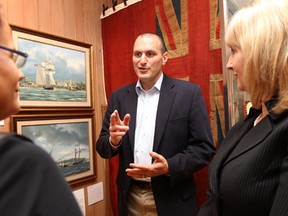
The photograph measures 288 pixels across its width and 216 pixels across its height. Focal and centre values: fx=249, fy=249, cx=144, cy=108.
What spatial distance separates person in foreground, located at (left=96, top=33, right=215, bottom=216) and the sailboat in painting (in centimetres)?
45

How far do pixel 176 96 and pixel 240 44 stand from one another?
65cm

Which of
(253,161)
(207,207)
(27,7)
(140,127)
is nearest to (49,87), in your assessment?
(27,7)

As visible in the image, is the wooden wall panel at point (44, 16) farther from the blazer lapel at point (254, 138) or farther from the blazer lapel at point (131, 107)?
the blazer lapel at point (254, 138)

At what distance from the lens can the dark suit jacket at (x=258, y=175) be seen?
0.71 metres

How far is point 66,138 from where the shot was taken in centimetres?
178

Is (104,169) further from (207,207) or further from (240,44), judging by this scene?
(240,44)

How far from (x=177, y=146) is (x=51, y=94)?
910mm

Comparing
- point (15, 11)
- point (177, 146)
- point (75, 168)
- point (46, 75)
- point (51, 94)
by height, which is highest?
point (15, 11)

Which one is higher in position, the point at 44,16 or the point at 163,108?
the point at 44,16

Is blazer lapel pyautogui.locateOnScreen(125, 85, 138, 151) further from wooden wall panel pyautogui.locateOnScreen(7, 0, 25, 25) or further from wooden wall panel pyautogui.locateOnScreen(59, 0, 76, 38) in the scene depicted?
wooden wall panel pyautogui.locateOnScreen(7, 0, 25, 25)

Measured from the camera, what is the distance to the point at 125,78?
6.70 ft

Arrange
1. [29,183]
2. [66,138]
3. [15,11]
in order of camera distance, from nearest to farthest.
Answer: [29,183], [15,11], [66,138]

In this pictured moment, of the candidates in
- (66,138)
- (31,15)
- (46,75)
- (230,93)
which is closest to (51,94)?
(46,75)

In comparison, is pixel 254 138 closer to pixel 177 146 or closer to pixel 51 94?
pixel 177 146
